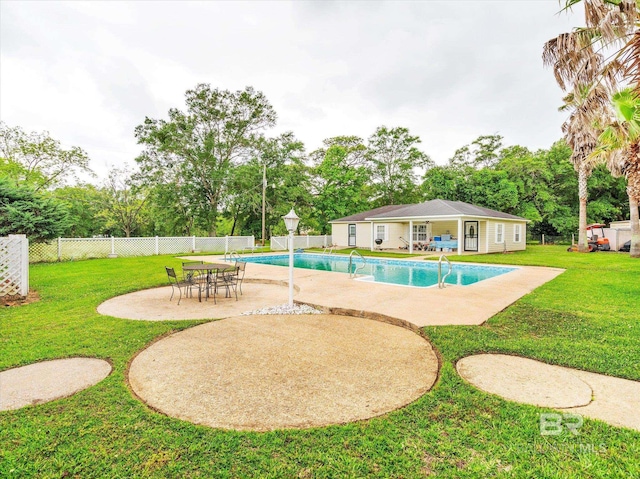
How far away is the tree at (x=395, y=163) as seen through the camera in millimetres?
31312

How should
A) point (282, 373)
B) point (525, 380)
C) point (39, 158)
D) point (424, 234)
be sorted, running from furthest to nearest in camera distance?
point (39, 158)
point (424, 234)
point (282, 373)
point (525, 380)

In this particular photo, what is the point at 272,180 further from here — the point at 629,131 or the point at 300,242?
the point at 629,131

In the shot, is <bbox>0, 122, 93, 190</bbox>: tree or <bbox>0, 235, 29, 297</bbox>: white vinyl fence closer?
<bbox>0, 235, 29, 297</bbox>: white vinyl fence

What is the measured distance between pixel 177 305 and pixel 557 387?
21.5ft

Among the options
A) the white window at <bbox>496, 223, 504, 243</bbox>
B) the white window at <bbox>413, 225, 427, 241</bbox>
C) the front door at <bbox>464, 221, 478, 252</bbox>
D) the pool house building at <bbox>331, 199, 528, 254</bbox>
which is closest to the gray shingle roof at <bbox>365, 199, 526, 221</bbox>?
the pool house building at <bbox>331, 199, 528, 254</bbox>

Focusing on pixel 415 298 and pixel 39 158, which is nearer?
pixel 415 298

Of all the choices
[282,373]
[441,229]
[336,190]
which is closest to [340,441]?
[282,373]

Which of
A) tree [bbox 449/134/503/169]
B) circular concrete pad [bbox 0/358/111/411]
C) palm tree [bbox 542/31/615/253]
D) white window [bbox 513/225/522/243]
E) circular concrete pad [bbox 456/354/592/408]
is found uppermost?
tree [bbox 449/134/503/169]

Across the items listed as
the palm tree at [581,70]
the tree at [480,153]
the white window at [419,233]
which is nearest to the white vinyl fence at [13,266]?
the palm tree at [581,70]

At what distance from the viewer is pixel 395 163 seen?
3189cm

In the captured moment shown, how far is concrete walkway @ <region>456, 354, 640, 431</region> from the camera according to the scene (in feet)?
8.77

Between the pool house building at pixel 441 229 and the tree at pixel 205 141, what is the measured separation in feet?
35.5

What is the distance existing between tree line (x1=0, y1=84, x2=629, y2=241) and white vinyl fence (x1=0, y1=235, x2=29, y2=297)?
1656 cm

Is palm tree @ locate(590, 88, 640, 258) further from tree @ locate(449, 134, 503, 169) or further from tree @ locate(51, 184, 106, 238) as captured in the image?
tree @ locate(51, 184, 106, 238)
